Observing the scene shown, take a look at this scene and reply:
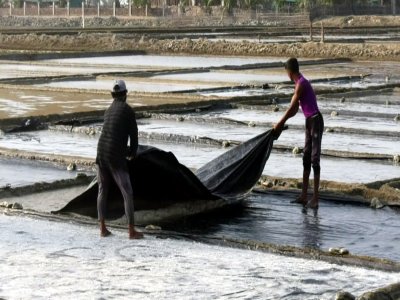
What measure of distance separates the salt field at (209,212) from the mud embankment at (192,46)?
1454cm

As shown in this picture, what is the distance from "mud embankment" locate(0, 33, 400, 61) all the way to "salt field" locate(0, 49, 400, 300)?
14.5 m

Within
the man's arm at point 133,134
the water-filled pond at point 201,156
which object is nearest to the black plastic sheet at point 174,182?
the man's arm at point 133,134

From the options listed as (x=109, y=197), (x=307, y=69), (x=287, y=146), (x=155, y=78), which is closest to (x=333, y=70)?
(x=307, y=69)

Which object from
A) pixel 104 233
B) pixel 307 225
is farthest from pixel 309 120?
pixel 104 233

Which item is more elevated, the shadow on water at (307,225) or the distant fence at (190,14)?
the distant fence at (190,14)

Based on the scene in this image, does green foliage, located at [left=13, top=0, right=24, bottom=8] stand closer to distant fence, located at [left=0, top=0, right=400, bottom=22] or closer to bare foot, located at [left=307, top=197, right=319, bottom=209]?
distant fence, located at [left=0, top=0, right=400, bottom=22]

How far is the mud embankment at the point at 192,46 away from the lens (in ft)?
117

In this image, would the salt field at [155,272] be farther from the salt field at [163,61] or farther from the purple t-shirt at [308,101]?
the salt field at [163,61]

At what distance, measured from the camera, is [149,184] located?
915 cm

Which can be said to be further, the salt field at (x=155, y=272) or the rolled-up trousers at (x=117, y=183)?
the rolled-up trousers at (x=117, y=183)

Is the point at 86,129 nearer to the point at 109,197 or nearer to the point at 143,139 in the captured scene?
the point at 143,139

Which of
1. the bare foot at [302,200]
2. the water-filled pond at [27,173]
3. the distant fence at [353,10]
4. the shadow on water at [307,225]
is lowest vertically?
the water-filled pond at [27,173]

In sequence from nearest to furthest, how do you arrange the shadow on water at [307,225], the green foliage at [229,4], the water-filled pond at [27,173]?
the shadow on water at [307,225] < the water-filled pond at [27,173] < the green foliage at [229,4]

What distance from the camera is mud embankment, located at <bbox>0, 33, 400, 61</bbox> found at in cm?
3575
